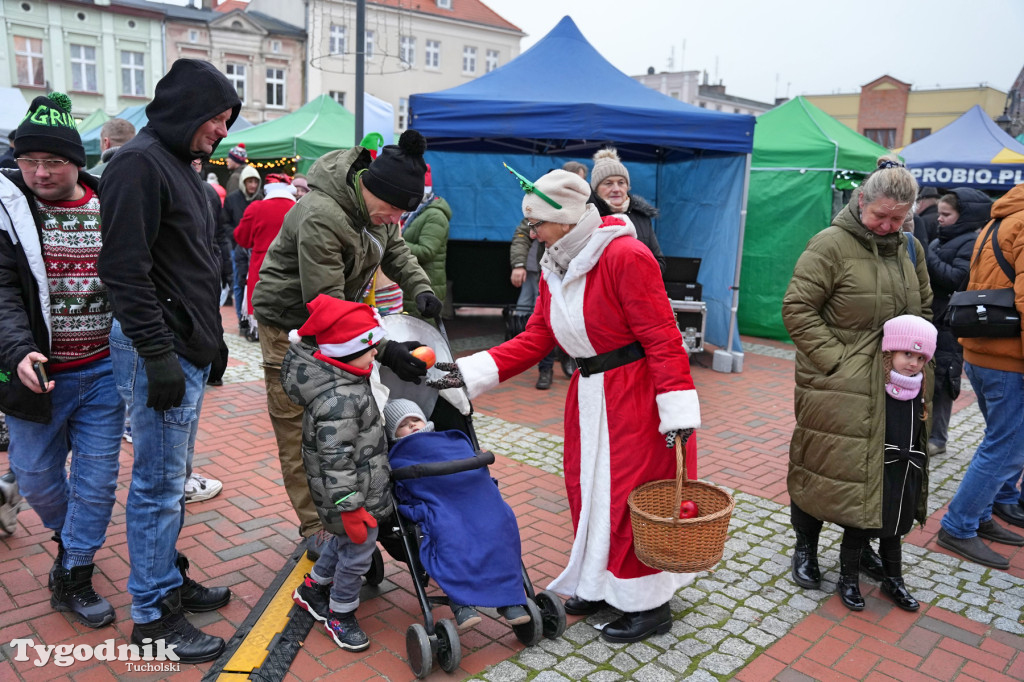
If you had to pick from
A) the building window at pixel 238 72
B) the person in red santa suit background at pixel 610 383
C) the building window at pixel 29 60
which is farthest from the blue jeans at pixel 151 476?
the building window at pixel 29 60

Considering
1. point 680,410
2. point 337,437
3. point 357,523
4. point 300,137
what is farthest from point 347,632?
point 300,137

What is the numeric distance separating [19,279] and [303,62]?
128 feet

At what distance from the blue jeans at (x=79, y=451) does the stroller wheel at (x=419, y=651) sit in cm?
140

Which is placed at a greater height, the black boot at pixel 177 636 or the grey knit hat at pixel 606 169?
the grey knit hat at pixel 606 169

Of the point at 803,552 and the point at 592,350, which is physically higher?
the point at 592,350

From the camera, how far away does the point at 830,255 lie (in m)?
3.36

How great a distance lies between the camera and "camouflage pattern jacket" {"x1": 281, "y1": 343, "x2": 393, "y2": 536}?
104 inches

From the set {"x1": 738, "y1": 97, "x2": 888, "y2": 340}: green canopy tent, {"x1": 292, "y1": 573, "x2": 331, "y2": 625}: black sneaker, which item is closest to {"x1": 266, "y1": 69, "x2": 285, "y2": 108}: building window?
{"x1": 738, "y1": 97, "x2": 888, "y2": 340}: green canopy tent

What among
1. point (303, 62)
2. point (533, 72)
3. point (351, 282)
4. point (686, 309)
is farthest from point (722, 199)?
point (303, 62)

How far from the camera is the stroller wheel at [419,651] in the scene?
2.67 meters

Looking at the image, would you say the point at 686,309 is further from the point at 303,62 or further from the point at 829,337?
the point at 303,62

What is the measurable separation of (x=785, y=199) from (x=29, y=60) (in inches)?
1479

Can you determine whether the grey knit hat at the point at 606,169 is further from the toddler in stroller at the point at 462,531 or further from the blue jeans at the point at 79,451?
the blue jeans at the point at 79,451

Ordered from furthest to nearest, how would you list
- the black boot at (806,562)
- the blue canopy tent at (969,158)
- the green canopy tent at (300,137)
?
the green canopy tent at (300,137) → the blue canopy tent at (969,158) → the black boot at (806,562)
